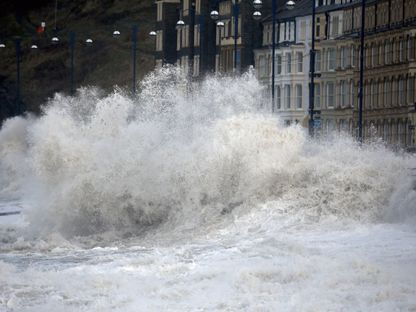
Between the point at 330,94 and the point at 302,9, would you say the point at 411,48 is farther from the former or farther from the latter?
the point at 302,9

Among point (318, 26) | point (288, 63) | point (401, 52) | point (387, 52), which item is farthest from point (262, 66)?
point (401, 52)

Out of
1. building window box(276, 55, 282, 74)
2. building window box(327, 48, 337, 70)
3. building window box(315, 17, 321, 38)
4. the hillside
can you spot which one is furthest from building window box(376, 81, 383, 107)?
the hillside

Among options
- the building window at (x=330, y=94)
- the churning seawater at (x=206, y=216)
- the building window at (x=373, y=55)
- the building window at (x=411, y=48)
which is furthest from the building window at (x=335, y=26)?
the churning seawater at (x=206, y=216)

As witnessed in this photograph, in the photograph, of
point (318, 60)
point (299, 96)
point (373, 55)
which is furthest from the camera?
point (299, 96)

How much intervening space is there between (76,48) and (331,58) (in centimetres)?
7346

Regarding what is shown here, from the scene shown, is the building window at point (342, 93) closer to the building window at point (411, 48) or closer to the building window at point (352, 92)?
the building window at point (352, 92)

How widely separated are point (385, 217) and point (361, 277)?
7.98 meters

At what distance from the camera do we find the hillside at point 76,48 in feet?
440

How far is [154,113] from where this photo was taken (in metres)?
42.9

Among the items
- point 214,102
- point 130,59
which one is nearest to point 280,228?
point 214,102

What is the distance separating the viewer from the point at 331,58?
7681 centimetres

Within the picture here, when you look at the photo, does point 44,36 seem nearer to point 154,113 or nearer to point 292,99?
point 292,99

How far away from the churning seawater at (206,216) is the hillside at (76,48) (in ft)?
277

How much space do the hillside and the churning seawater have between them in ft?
277
